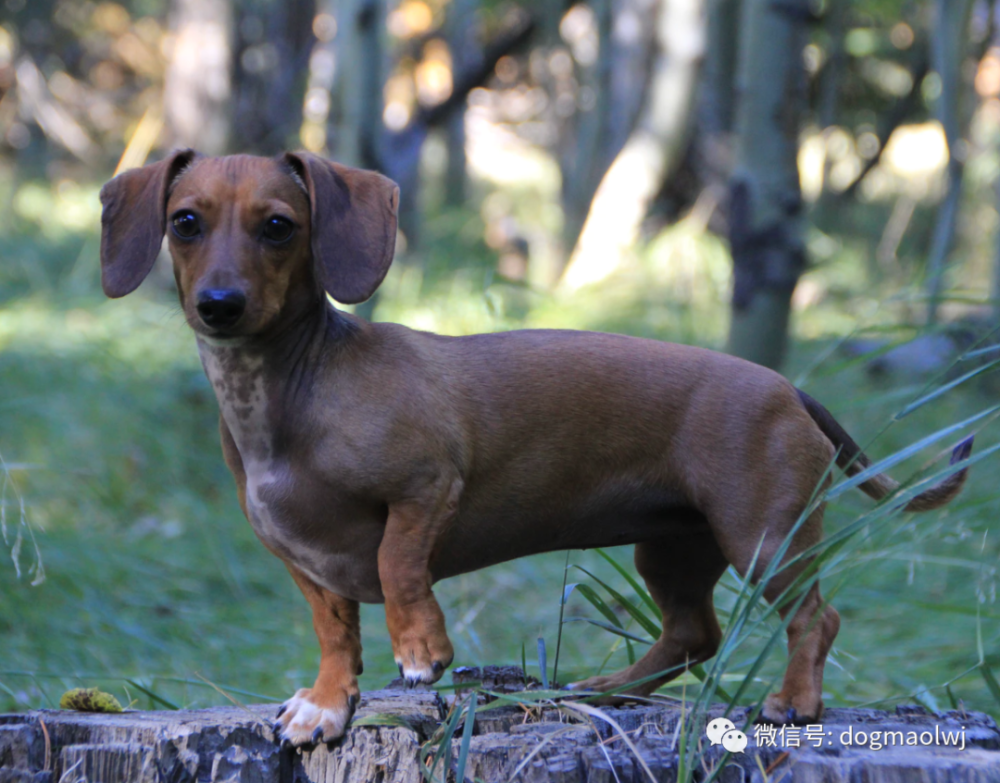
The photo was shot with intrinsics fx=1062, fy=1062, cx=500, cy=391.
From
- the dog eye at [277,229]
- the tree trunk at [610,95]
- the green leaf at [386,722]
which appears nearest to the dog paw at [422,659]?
the green leaf at [386,722]

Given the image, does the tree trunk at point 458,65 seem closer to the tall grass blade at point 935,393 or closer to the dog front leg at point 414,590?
the dog front leg at point 414,590

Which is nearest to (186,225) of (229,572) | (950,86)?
(229,572)

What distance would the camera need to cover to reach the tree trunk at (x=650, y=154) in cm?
901

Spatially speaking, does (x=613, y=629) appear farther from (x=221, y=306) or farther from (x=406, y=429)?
(x=221, y=306)

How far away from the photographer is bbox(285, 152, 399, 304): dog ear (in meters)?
2.24

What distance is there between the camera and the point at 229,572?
4.91 meters

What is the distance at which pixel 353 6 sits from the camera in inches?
235

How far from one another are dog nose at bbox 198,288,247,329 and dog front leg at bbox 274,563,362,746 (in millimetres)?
648

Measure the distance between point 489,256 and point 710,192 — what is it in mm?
2139

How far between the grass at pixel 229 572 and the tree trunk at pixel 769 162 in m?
0.66

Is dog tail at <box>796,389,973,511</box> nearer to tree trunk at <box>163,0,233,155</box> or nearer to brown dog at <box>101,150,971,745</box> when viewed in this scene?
brown dog at <box>101,150,971,745</box>

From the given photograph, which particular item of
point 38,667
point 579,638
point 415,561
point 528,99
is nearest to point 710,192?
point 579,638

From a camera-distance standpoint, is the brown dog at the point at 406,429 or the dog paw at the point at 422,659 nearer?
the dog paw at the point at 422,659

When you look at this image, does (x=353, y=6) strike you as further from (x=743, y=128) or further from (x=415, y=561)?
(x=415, y=561)
